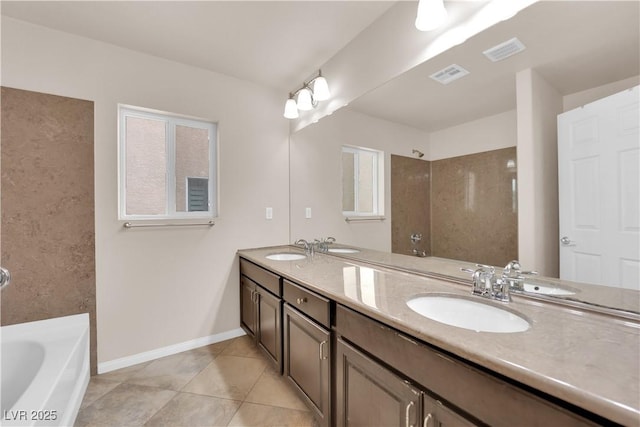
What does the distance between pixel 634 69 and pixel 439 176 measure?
72 centimetres

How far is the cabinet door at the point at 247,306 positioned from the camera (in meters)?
2.23

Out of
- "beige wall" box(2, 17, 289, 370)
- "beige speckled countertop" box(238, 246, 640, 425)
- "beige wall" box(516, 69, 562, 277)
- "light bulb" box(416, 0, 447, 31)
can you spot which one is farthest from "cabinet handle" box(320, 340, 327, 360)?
"light bulb" box(416, 0, 447, 31)

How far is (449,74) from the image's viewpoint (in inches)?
52.6

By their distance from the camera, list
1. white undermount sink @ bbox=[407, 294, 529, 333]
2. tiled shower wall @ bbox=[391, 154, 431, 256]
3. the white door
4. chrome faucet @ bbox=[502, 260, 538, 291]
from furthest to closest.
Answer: tiled shower wall @ bbox=[391, 154, 431, 256], chrome faucet @ bbox=[502, 260, 538, 291], white undermount sink @ bbox=[407, 294, 529, 333], the white door

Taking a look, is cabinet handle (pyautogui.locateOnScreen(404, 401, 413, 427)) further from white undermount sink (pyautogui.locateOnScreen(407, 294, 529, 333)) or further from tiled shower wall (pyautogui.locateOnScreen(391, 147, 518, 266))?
tiled shower wall (pyautogui.locateOnScreen(391, 147, 518, 266))

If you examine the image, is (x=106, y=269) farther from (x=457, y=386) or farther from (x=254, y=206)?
(x=457, y=386)

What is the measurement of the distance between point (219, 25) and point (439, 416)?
2419 mm

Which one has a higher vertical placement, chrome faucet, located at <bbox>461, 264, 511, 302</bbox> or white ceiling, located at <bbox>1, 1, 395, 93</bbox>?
white ceiling, located at <bbox>1, 1, 395, 93</bbox>

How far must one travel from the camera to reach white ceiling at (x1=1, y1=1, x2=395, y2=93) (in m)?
1.67

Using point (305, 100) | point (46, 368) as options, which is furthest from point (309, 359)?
point (305, 100)

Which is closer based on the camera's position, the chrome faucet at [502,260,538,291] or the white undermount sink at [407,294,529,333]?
the white undermount sink at [407,294,529,333]

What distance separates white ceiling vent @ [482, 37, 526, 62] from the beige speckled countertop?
100 centimetres

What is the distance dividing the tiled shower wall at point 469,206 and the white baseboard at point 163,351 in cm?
192

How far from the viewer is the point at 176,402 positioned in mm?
1676
